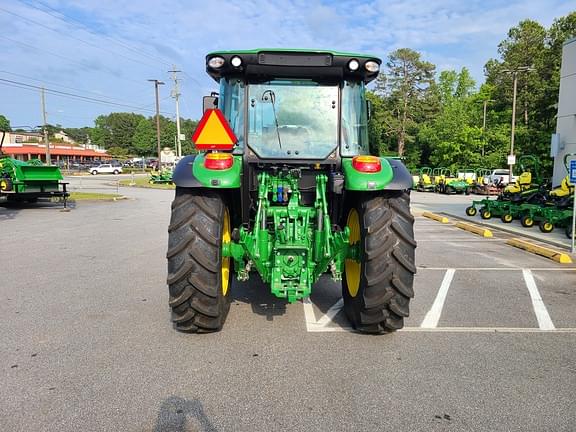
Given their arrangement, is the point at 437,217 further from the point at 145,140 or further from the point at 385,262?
the point at 145,140

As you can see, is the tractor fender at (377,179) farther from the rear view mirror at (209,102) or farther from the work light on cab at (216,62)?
the rear view mirror at (209,102)

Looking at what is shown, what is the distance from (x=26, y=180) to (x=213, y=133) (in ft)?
47.4

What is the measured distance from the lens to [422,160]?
183 feet

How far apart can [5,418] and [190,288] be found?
1.67 meters

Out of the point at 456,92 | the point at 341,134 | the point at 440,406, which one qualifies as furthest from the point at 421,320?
the point at 456,92

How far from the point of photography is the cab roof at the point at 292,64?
14.5 feet

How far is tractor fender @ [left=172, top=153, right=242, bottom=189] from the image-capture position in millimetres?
4094

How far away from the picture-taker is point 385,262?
4121mm

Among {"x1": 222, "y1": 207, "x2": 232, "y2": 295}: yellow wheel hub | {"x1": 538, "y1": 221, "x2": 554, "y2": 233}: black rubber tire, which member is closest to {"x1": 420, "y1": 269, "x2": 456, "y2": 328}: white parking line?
{"x1": 222, "y1": 207, "x2": 232, "y2": 295}: yellow wheel hub

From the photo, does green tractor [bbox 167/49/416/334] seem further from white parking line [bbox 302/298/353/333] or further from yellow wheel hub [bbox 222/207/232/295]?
white parking line [bbox 302/298/353/333]

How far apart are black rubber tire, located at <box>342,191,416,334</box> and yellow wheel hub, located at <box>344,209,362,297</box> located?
33 centimetres

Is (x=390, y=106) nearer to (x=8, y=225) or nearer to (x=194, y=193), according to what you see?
(x=8, y=225)

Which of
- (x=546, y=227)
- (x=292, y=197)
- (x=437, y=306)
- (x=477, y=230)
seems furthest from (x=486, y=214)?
(x=292, y=197)

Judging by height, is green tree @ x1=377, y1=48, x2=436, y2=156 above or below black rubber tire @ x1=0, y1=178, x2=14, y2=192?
above
